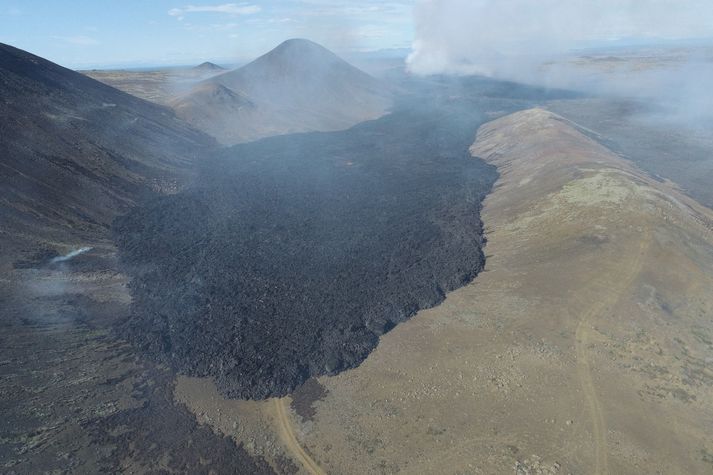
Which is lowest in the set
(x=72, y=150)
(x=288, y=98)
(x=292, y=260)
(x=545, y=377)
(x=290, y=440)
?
(x=290, y=440)

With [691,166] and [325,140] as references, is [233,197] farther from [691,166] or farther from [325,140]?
[691,166]

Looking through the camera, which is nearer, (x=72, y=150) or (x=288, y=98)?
(x=72, y=150)

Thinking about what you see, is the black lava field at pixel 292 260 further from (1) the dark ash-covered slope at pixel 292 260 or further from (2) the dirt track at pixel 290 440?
(2) the dirt track at pixel 290 440

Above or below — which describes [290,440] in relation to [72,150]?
below

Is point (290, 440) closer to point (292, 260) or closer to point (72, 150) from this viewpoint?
point (292, 260)

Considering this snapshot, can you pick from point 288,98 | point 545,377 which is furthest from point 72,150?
point 288,98

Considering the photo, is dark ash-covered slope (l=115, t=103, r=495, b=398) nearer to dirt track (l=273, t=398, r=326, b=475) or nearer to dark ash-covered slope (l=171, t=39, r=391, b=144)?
dirt track (l=273, t=398, r=326, b=475)

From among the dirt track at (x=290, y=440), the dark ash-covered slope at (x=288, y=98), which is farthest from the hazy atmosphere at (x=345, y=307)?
the dark ash-covered slope at (x=288, y=98)
